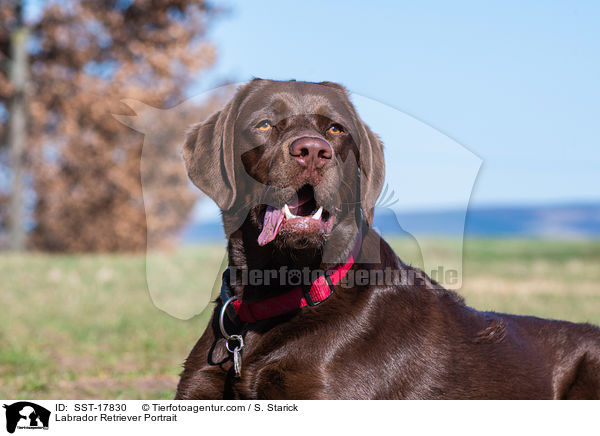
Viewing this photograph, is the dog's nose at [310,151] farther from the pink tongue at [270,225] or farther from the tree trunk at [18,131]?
the tree trunk at [18,131]

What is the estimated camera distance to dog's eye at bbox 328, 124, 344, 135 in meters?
3.39

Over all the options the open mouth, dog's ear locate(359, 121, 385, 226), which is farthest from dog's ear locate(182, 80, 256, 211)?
dog's ear locate(359, 121, 385, 226)

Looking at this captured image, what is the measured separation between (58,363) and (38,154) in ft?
40.6

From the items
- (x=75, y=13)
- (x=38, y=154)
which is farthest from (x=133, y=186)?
(x=75, y=13)

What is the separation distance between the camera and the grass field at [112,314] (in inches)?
212

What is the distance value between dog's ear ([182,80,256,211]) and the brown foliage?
43.5ft

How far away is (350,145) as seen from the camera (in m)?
3.41

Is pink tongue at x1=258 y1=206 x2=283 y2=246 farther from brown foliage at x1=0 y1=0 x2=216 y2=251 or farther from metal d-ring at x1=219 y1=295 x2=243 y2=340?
brown foliage at x1=0 y1=0 x2=216 y2=251

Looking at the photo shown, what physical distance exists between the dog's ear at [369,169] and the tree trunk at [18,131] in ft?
47.7

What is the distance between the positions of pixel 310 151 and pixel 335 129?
16.9 inches

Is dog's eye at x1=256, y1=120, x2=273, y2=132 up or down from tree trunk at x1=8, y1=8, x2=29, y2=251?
down

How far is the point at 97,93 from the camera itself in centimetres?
1662
